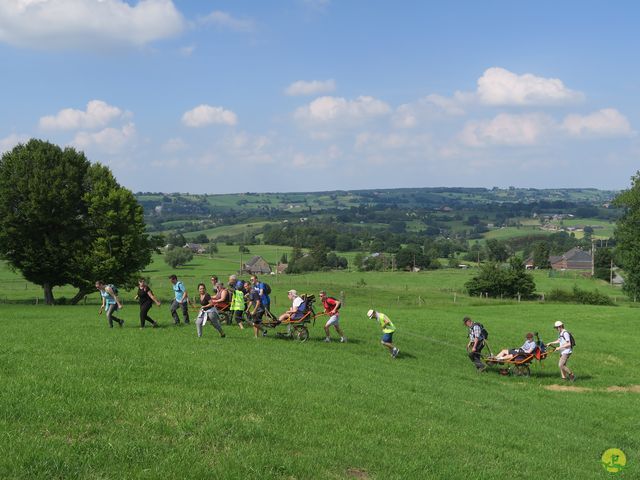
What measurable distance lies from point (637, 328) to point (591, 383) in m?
22.6

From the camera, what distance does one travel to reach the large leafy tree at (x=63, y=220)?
153 feet

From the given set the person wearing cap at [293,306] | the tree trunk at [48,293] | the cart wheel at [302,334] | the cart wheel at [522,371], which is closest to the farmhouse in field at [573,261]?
the tree trunk at [48,293]

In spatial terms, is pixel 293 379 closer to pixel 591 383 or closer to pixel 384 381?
pixel 384 381

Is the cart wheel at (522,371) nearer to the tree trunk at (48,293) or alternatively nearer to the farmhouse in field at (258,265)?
the tree trunk at (48,293)

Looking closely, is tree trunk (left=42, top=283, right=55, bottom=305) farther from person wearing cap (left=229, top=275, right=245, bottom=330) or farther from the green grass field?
person wearing cap (left=229, top=275, right=245, bottom=330)

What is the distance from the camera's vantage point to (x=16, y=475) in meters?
7.66

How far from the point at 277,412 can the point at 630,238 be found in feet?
243

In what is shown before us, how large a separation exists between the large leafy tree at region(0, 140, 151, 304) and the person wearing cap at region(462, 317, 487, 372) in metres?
32.9

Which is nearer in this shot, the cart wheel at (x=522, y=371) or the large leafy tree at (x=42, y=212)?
the cart wheel at (x=522, y=371)

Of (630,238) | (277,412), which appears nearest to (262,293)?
(277,412)

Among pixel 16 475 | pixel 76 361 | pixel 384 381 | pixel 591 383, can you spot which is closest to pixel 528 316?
pixel 591 383

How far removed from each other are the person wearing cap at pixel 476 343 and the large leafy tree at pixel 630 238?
5809cm

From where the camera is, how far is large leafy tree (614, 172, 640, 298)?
2864 inches

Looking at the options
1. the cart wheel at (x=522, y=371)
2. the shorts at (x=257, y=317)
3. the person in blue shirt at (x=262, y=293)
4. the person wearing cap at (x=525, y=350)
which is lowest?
the cart wheel at (x=522, y=371)
